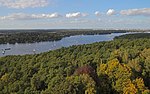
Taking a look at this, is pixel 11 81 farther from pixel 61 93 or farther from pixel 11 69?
pixel 61 93

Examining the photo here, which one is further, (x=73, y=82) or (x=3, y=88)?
(x=3, y=88)

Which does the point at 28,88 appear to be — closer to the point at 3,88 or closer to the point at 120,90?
the point at 3,88

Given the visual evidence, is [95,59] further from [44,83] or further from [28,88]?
[28,88]

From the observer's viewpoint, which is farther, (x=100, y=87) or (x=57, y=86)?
(x=100, y=87)

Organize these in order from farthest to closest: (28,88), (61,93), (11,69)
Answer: (11,69)
(28,88)
(61,93)

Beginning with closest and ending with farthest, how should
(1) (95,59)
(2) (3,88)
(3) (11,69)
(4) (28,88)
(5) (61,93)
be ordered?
(5) (61,93)
(4) (28,88)
(2) (3,88)
(3) (11,69)
(1) (95,59)

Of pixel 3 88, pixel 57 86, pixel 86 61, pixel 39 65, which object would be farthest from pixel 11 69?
pixel 57 86

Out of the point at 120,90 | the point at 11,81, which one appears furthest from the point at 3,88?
the point at 120,90

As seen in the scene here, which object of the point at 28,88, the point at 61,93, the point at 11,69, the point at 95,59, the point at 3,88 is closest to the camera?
the point at 61,93

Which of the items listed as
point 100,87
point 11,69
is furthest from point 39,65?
point 100,87

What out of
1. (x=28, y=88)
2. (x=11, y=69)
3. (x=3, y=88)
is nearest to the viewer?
(x=28, y=88)
